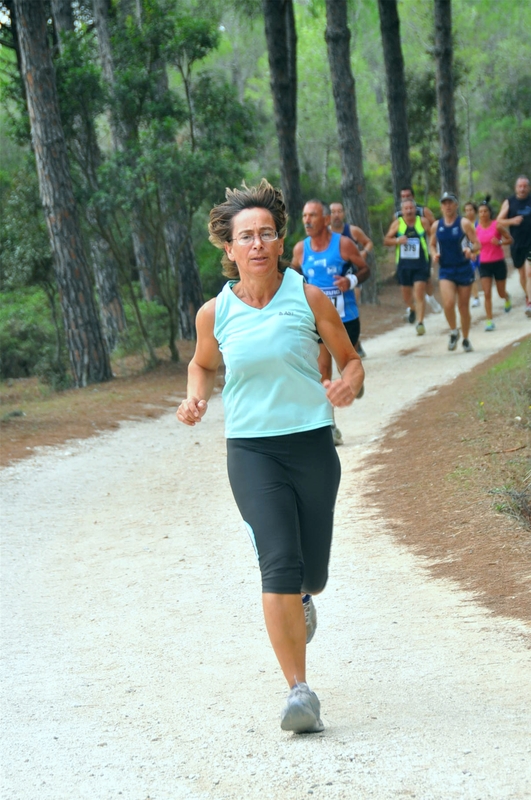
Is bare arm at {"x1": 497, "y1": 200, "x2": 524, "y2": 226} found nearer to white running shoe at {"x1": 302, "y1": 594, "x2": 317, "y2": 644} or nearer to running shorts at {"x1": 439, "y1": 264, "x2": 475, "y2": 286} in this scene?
running shorts at {"x1": 439, "y1": 264, "x2": 475, "y2": 286}

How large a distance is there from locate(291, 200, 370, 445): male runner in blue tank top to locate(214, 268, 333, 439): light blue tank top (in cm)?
595

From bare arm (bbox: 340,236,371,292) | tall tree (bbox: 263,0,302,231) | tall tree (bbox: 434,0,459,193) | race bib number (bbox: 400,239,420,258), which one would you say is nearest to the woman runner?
bare arm (bbox: 340,236,371,292)

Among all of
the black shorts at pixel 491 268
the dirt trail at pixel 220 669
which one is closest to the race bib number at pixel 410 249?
the black shorts at pixel 491 268

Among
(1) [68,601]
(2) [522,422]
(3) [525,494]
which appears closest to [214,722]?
(1) [68,601]

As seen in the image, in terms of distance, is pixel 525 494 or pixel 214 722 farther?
pixel 525 494

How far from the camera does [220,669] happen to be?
5.02 metres

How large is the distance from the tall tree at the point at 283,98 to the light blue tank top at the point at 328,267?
42.3 ft

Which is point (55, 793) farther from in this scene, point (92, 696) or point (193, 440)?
point (193, 440)

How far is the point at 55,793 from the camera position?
3.70m

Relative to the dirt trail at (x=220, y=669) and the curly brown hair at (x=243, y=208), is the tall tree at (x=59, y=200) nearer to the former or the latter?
the dirt trail at (x=220, y=669)

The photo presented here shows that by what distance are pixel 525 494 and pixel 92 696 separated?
11.6 feet

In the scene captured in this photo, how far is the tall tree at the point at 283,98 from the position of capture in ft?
77.2

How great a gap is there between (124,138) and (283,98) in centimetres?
649

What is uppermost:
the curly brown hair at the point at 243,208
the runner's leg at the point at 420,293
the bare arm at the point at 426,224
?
the curly brown hair at the point at 243,208
